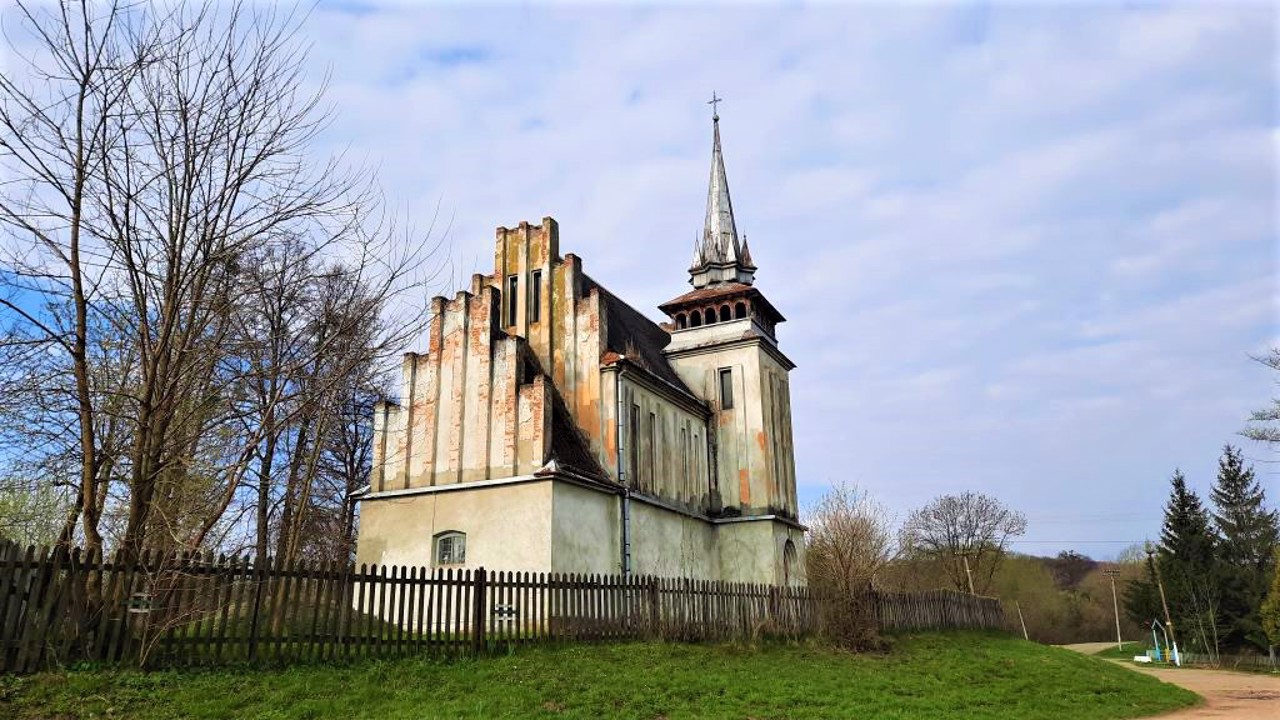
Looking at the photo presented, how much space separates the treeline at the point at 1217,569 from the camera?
156 feet

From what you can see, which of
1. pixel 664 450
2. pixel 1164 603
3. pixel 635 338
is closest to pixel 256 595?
pixel 664 450

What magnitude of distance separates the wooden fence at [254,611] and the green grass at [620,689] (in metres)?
0.46

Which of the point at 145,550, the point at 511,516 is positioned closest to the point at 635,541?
the point at 511,516

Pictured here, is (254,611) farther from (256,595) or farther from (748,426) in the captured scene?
(748,426)

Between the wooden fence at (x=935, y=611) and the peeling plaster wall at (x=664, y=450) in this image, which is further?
the wooden fence at (x=935, y=611)

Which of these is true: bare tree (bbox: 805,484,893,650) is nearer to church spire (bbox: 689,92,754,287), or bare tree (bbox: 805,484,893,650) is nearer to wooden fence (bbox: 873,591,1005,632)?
wooden fence (bbox: 873,591,1005,632)

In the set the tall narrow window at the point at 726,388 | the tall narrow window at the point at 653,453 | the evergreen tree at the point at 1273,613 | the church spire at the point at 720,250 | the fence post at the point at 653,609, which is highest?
the church spire at the point at 720,250

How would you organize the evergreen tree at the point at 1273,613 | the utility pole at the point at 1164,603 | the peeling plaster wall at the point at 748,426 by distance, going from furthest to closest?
the utility pole at the point at 1164,603 → the evergreen tree at the point at 1273,613 → the peeling plaster wall at the point at 748,426

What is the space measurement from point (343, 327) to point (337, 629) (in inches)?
207

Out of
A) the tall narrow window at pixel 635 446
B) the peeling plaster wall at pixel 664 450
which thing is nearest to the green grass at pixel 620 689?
the tall narrow window at pixel 635 446

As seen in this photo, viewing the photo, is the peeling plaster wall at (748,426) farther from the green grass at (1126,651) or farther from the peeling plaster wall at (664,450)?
the green grass at (1126,651)

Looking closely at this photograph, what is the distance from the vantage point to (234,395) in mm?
13781

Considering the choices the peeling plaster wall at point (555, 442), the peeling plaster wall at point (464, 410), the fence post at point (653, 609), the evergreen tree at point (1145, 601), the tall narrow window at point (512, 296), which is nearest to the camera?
the fence post at point (653, 609)

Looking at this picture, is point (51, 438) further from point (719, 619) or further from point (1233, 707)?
point (1233, 707)
